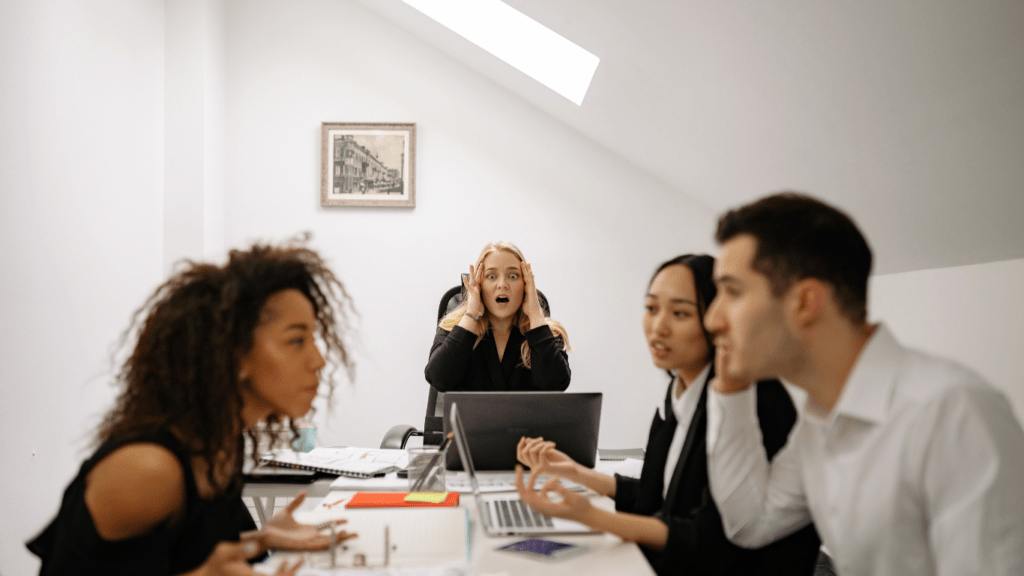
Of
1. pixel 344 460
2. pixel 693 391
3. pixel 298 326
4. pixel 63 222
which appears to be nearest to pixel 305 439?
pixel 344 460

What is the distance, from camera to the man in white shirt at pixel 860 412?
2.77 ft

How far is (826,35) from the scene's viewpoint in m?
1.68

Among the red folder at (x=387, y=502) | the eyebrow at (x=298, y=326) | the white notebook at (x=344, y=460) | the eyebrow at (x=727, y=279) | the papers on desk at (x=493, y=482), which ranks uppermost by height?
the eyebrow at (x=727, y=279)

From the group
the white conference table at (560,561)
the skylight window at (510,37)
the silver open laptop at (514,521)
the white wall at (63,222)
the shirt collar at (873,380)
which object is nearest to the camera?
the shirt collar at (873,380)

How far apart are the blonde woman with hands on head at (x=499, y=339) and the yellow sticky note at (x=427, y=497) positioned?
88 centimetres

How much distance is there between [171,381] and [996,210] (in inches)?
75.4

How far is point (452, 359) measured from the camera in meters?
2.49

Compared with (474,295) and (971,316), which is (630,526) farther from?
(474,295)

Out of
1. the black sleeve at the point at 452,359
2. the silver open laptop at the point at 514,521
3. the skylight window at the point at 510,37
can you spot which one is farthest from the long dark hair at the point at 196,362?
the skylight window at the point at 510,37

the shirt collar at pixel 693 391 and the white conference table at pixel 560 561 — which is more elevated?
the shirt collar at pixel 693 391

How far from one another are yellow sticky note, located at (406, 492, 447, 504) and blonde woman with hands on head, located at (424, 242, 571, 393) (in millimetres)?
882

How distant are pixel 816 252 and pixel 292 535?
1067mm

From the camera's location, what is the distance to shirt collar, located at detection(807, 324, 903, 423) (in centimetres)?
96

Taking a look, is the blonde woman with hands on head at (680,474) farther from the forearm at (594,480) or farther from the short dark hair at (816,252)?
the short dark hair at (816,252)
